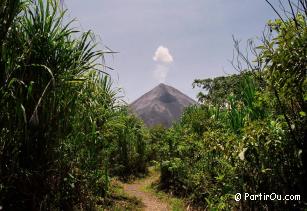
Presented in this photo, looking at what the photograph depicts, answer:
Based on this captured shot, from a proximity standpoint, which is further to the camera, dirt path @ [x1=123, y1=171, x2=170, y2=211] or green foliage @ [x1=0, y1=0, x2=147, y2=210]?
dirt path @ [x1=123, y1=171, x2=170, y2=211]

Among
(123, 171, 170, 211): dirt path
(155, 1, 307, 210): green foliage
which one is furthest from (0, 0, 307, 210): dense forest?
(123, 171, 170, 211): dirt path

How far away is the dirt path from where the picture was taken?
375 inches

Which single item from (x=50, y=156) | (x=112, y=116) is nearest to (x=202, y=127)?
(x=112, y=116)

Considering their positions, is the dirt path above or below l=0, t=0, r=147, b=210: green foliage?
below

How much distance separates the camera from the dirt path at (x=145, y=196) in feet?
31.2

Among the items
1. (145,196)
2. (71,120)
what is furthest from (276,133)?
(145,196)

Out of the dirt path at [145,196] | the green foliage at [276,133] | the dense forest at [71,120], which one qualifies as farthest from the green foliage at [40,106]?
the dirt path at [145,196]

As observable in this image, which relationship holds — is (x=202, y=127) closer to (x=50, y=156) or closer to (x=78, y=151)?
(x=78, y=151)

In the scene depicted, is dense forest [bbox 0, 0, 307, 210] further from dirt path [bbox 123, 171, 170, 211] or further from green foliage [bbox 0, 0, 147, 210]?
dirt path [bbox 123, 171, 170, 211]

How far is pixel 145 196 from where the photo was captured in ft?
37.7

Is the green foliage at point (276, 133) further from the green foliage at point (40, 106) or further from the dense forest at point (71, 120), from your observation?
the green foliage at point (40, 106)

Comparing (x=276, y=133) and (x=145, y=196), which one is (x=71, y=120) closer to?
(x=276, y=133)

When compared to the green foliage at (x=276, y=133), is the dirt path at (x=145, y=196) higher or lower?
lower

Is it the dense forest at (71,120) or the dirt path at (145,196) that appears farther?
the dirt path at (145,196)
